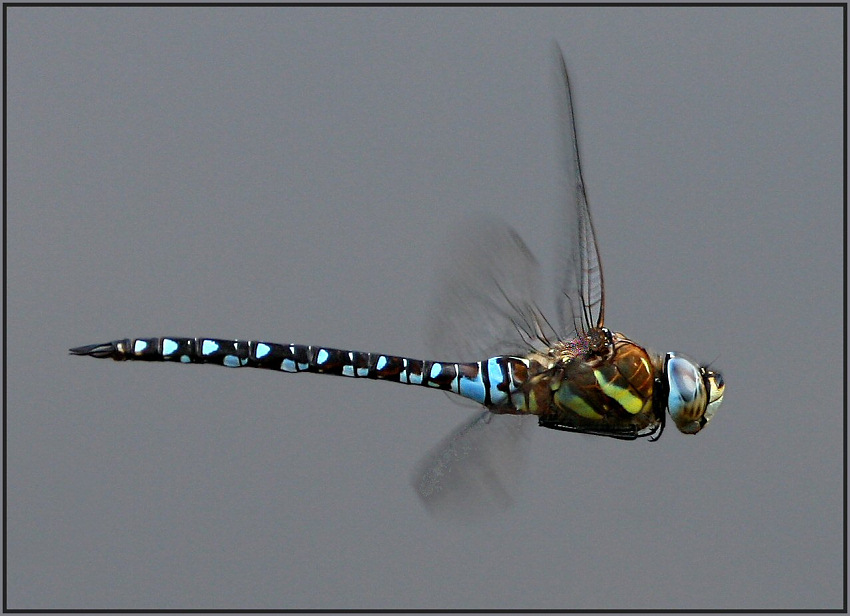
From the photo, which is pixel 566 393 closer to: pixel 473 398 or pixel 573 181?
pixel 473 398

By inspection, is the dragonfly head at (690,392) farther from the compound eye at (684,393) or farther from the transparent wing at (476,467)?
the transparent wing at (476,467)

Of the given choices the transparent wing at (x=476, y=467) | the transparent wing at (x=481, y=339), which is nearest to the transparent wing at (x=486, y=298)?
the transparent wing at (x=481, y=339)

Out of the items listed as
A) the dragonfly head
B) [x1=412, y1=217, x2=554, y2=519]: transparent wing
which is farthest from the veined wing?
the dragonfly head

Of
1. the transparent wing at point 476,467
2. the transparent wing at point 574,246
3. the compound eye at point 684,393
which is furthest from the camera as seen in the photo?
the transparent wing at point 476,467

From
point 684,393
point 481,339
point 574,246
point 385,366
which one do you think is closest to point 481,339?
point 481,339

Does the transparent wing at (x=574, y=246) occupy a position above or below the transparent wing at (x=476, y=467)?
above

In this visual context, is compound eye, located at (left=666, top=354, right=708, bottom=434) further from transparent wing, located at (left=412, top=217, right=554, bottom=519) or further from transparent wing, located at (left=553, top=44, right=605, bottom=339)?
transparent wing, located at (left=412, top=217, right=554, bottom=519)

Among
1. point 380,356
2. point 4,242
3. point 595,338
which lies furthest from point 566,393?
point 4,242
